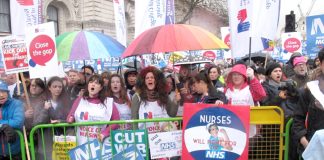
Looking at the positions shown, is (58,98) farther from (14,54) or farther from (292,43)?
(292,43)

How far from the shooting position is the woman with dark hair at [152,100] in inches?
185

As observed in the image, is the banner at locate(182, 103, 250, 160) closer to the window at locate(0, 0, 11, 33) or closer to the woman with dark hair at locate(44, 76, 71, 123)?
the woman with dark hair at locate(44, 76, 71, 123)

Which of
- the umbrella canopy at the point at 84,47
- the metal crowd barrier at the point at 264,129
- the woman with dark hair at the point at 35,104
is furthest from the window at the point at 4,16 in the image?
the metal crowd barrier at the point at 264,129

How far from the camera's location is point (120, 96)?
17.2ft

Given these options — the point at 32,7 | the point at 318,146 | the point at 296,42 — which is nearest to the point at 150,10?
the point at 32,7

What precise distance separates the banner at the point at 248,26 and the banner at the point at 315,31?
81.7 inches

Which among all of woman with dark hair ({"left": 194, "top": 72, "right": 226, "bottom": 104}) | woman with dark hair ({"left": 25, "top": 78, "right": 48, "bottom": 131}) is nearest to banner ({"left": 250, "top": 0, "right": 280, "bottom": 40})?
woman with dark hair ({"left": 194, "top": 72, "right": 226, "bottom": 104})

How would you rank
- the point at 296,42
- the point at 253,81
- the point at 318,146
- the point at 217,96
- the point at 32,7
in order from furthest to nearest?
the point at 296,42 → the point at 32,7 → the point at 253,81 → the point at 217,96 → the point at 318,146

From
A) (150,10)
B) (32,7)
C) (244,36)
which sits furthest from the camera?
(150,10)

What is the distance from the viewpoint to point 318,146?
2465mm

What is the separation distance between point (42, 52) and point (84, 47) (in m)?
0.83

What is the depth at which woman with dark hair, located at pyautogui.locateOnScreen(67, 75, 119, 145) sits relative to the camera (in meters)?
4.48

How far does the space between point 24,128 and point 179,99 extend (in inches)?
81.0

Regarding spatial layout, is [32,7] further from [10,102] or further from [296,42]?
[296,42]
